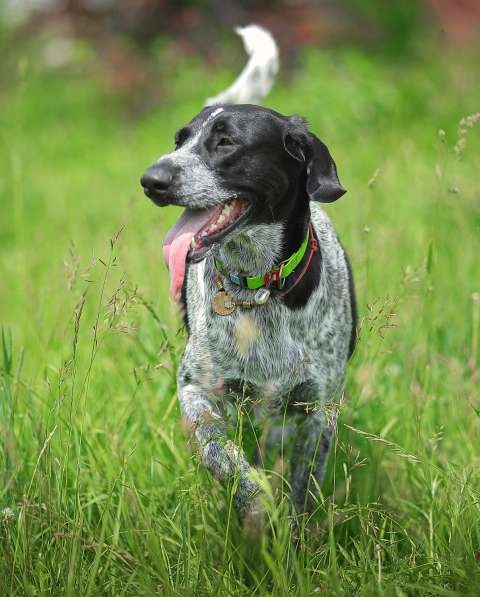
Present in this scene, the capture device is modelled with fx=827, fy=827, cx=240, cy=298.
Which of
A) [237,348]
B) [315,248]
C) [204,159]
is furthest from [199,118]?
[237,348]

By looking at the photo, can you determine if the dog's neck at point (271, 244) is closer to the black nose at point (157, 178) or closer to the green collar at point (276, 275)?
the green collar at point (276, 275)

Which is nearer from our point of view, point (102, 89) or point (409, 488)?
point (409, 488)

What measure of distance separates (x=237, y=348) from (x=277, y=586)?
1073 millimetres

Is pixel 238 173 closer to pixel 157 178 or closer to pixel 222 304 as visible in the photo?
pixel 157 178

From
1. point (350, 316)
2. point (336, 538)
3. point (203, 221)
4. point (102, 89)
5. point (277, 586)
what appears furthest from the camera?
point (102, 89)

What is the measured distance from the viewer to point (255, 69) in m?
4.05

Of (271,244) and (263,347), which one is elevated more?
(271,244)

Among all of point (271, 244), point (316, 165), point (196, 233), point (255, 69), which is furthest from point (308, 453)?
point (255, 69)

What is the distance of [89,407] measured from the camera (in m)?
3.42

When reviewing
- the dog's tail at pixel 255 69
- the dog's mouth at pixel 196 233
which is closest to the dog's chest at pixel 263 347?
the dog's mouth at pixel 196 233

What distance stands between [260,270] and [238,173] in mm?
388

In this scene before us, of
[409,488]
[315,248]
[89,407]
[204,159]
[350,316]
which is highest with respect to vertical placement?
[204,159]

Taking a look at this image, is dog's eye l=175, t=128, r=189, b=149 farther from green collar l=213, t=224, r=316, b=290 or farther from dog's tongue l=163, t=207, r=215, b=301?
green collar l=213, t=224, r=316, b=290

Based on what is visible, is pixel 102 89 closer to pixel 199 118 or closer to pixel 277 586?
pixel 199 118
